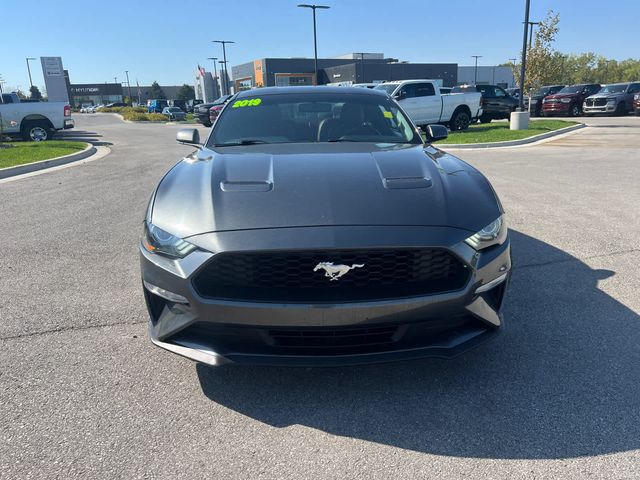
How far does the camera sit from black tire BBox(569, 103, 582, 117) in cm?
2686

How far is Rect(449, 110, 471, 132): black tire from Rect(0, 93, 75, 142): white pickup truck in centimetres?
1478

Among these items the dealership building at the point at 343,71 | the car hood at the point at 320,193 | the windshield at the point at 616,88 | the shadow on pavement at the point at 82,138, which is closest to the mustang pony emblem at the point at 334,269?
the car hood at the point at 320,193

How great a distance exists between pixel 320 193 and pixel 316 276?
0.50 m

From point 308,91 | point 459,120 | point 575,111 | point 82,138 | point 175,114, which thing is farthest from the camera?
point 175,114

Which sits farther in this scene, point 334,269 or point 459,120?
point 459,120

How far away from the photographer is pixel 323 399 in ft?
8.25

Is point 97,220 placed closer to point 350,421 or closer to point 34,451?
point 34,451

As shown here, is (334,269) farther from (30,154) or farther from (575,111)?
(575,111)

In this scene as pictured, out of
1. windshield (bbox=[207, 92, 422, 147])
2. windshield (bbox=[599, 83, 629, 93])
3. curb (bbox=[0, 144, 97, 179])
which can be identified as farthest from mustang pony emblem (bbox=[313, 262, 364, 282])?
windshield (bbox=[599, 83, 629, 93])

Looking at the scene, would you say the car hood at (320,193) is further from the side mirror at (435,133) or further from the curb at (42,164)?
the curb at (42,164)

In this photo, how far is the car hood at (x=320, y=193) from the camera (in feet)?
7.73

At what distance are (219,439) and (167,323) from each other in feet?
1.97

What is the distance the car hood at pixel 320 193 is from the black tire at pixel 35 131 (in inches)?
715

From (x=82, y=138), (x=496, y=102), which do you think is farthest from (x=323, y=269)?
(x=496, y=102)
